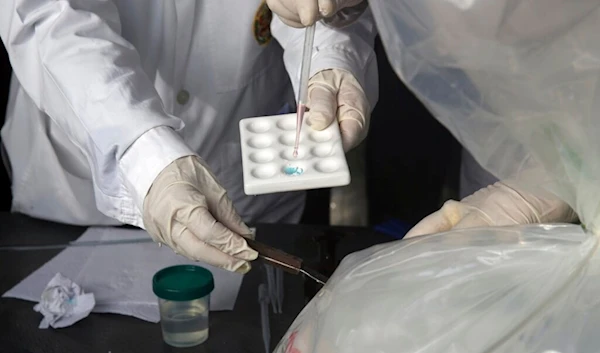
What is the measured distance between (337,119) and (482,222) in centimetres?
22

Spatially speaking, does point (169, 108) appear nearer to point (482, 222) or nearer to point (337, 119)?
point (337, 119)

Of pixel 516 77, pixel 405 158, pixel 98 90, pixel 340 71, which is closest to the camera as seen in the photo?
pixel 516 77

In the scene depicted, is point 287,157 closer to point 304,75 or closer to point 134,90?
point 304,75

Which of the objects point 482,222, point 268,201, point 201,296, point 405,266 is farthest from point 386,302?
point 268,201

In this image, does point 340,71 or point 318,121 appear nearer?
point 318,121

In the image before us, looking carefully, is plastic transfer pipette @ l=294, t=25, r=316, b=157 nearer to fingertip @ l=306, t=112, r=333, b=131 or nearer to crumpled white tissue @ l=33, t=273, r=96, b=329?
fingertip @ l=306, t=112, r=333, b=131

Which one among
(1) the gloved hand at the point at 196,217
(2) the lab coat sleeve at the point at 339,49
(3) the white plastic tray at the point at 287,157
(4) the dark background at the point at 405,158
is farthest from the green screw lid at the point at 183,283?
(4) the dark background at the point at 405,158

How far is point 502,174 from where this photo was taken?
595 millimetres

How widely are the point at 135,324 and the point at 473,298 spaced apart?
453 mm

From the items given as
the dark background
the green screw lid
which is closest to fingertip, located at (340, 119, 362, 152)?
the green screw lid

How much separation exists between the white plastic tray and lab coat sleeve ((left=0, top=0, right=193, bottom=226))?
84 mm

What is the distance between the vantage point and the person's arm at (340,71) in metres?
0.78

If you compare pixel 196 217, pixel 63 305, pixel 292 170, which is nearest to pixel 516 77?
pixel 292 170

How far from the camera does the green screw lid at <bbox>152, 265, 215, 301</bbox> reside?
76 centimetres
